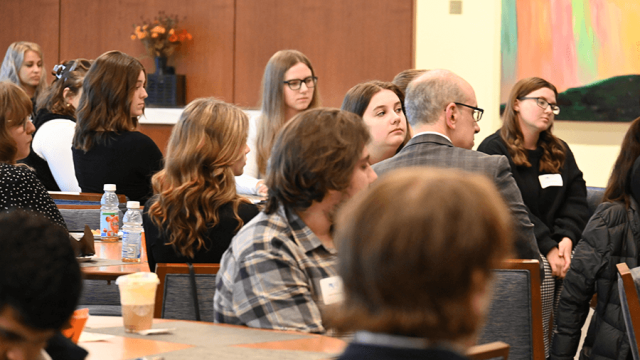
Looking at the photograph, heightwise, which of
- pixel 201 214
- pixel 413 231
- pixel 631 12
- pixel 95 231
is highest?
pixel 631 12

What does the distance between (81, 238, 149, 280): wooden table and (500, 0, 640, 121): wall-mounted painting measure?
4.15 m

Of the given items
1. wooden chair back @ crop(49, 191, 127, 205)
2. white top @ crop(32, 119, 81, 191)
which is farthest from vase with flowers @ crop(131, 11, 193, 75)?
wooden chair back @ crop(49, 191, 127, 205)

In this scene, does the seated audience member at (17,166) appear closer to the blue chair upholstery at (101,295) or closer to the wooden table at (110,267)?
the wooden table at (110,267)

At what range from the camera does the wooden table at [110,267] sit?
8.32 ft

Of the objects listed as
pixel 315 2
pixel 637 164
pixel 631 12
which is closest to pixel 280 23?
pixel 315 2

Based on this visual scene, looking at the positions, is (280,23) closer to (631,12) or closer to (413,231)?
(631,12)

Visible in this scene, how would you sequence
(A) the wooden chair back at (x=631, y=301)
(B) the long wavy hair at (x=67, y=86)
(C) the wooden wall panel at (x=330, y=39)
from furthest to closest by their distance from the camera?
(C) the wooden wall panel at (x=330, y=39) → (B) the long wavy hair at (x=67, y=86) → (A) the wooden chair back at (x=631, y=301)

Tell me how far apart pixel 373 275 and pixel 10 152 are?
225cm

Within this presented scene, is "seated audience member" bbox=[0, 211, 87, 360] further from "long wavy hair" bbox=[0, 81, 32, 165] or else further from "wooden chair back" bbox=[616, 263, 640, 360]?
"long wavy hair" bbox=[0, 81, 32, 165]

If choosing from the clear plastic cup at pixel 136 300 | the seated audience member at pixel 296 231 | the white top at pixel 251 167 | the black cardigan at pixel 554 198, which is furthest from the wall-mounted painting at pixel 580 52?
the clear plastic cup at pixel 136 300

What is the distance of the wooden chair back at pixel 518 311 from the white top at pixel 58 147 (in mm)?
2754

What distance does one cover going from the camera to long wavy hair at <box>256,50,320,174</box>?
4.13m

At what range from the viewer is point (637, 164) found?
3.23 meters

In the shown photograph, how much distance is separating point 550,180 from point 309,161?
2474 mm
